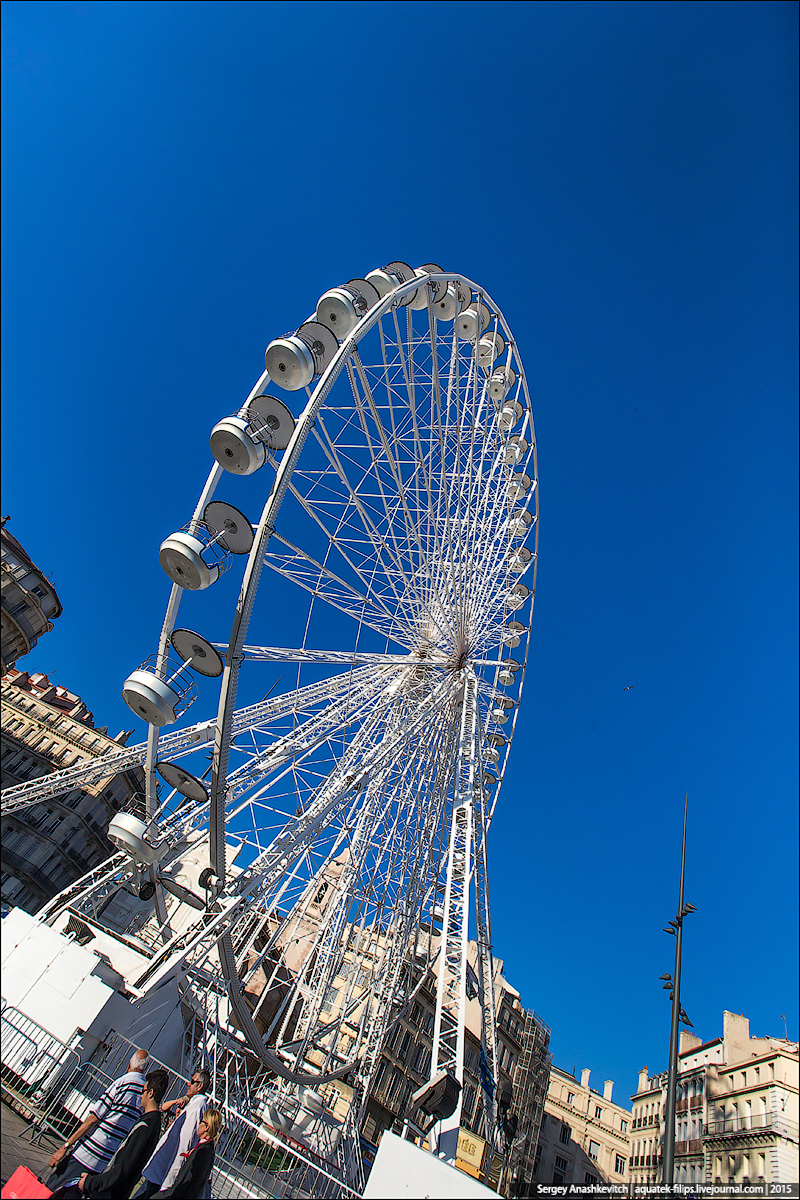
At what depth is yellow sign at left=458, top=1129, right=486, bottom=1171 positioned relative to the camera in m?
30.1

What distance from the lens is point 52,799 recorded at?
37094mm

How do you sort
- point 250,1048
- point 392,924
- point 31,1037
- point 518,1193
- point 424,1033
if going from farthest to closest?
1. point 424,1033
2. point 518,1193
3. point 392,924
4. point 250,1048
5. point 31,1037

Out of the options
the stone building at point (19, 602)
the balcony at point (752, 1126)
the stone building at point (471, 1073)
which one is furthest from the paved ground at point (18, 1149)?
the stone building at point (19, 602)

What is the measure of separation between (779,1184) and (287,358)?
27.8m

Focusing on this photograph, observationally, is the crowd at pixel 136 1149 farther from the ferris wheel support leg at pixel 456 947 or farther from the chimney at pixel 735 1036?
the chimney at pixel 735 1036

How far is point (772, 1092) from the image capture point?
21.0 m

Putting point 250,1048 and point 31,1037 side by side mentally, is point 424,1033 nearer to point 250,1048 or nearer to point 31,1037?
point 250,1048

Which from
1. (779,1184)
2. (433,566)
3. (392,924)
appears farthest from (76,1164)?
(779,1184)

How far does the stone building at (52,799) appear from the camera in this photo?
111 feet

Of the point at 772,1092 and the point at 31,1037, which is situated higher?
the point at 772,1092

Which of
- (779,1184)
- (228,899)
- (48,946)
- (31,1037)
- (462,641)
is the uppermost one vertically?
(462,641)

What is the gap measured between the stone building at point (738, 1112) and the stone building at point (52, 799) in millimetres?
29470

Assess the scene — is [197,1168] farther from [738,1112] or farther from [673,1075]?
[738,1112]

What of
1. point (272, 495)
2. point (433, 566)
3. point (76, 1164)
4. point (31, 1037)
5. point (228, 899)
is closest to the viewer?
point (76, 1164)
